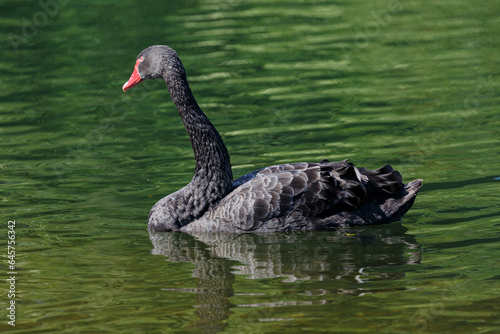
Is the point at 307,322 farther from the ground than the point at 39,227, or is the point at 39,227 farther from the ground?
the point at 39,227

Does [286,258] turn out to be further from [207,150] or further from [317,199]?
[207,150]

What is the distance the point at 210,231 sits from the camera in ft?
28.7

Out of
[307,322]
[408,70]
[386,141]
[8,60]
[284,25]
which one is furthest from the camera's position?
[284,25]

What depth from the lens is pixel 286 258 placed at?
310 inches

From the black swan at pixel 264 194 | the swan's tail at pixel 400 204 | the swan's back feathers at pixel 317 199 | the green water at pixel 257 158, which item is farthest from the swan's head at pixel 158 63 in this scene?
the swan's tail at pixel 400 204

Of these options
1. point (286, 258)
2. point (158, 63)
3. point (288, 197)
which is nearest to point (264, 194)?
point (288, 197)

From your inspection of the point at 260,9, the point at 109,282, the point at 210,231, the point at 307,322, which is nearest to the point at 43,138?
the point at 210,231

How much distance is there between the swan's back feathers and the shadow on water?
147 millimetres

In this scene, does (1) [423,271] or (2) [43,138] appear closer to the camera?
(1) [423,271]

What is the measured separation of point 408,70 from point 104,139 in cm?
623

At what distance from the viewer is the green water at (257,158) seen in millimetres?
6680

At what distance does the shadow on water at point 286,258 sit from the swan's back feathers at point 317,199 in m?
0.15

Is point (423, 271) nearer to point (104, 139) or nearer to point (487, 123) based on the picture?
point (487, 123)

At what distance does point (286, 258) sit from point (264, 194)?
0.84 metres
